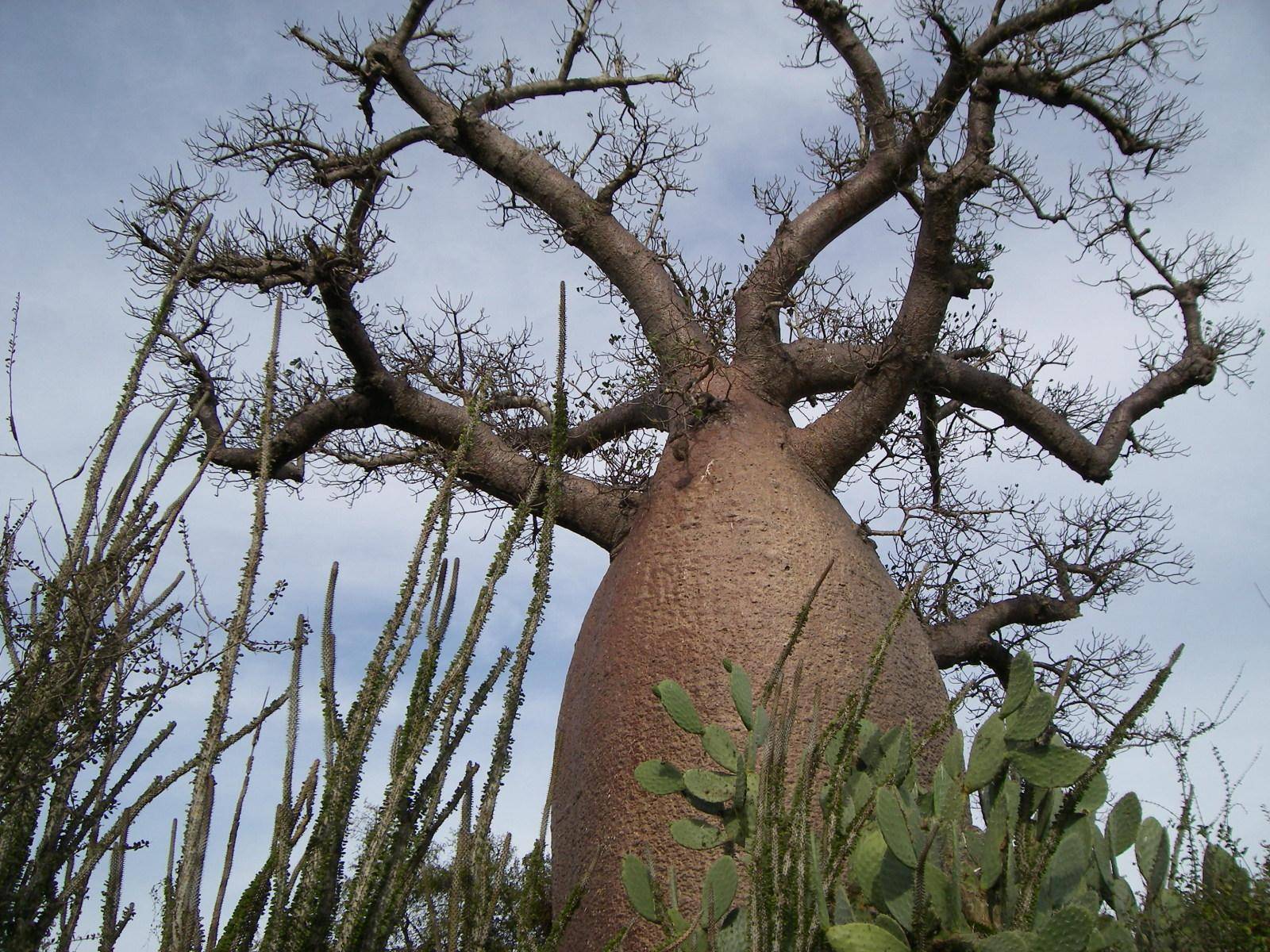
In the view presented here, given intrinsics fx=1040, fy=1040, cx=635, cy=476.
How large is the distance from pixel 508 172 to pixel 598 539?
1287 millimetres

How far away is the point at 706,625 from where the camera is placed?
8.46ft

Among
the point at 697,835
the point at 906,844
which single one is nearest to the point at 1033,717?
the point at 906,844

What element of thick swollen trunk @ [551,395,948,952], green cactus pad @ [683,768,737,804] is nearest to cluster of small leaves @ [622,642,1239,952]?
green cactus pad @ [683,768,737,804]

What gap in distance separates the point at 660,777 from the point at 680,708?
14 centimetres

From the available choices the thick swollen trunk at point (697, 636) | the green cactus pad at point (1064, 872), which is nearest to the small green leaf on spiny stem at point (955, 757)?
the green cactus pad at point (1064, 872)

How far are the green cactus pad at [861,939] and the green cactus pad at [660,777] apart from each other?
575 mm

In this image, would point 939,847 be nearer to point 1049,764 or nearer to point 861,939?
point 1049,764

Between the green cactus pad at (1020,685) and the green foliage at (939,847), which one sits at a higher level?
the green cactus pad at (1020,685)

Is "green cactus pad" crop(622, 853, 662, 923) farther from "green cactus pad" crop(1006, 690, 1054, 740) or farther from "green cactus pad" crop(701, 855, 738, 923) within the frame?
"green cactus pad" crop(1006, 690, 1054, 740)

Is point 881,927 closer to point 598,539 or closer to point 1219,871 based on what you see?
point 1219,871

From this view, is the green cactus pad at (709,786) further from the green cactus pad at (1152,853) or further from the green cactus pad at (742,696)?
the green cactus pad at (1152,853)

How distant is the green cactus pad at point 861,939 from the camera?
4.61ft

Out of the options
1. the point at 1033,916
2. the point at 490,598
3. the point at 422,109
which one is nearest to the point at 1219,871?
the point at 1033,916

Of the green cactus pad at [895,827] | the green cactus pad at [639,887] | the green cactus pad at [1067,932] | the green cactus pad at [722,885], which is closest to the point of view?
the green cactus pad at [1067,932]
